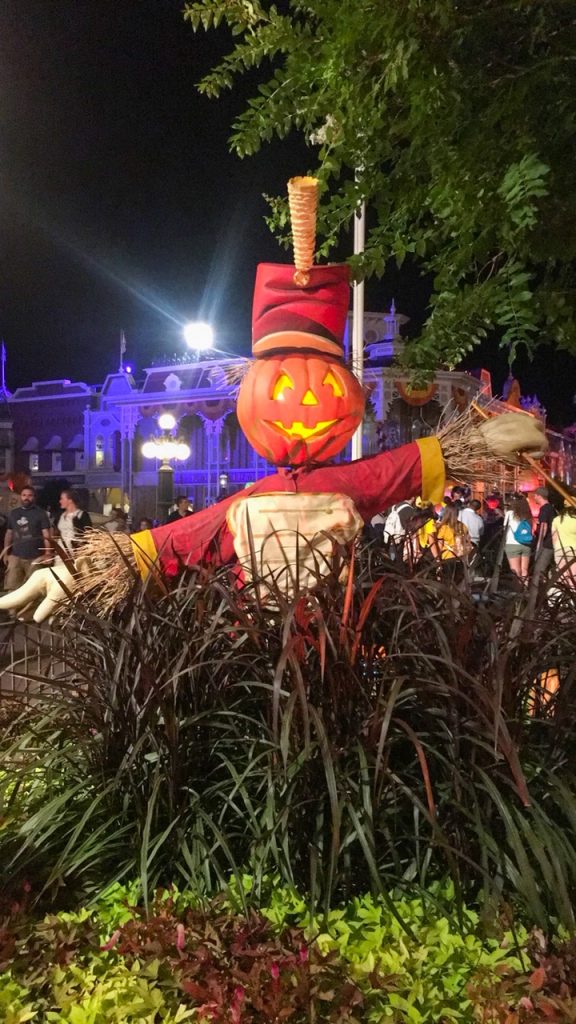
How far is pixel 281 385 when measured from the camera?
3273mm

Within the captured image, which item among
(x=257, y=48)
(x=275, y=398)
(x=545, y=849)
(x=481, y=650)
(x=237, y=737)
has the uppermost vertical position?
(x=257, y=48)

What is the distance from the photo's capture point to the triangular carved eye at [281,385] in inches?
128

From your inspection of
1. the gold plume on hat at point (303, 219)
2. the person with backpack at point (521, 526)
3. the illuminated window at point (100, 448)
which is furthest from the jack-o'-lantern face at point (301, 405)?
the illuminated window at point (100, 448)

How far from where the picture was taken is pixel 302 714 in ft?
6.45

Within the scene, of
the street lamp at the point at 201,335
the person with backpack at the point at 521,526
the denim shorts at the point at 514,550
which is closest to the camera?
the person with backpack at the point at 521,526

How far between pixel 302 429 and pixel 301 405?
109mm

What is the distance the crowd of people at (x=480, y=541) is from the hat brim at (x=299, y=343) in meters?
0.80

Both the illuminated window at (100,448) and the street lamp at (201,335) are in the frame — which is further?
the illuminated window at (100,448)

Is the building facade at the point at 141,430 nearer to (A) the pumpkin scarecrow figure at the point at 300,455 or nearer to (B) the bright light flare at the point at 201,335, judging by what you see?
(B) the bright light flare at the point at 201,335

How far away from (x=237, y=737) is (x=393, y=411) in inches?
953

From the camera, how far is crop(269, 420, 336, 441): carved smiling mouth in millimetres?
3271

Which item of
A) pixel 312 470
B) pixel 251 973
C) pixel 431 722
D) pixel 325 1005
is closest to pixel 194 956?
pixel 251 973

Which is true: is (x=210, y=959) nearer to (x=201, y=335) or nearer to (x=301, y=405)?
(x=301, y=405)

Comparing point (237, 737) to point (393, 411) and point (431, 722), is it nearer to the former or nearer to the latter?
point (431, 722)
